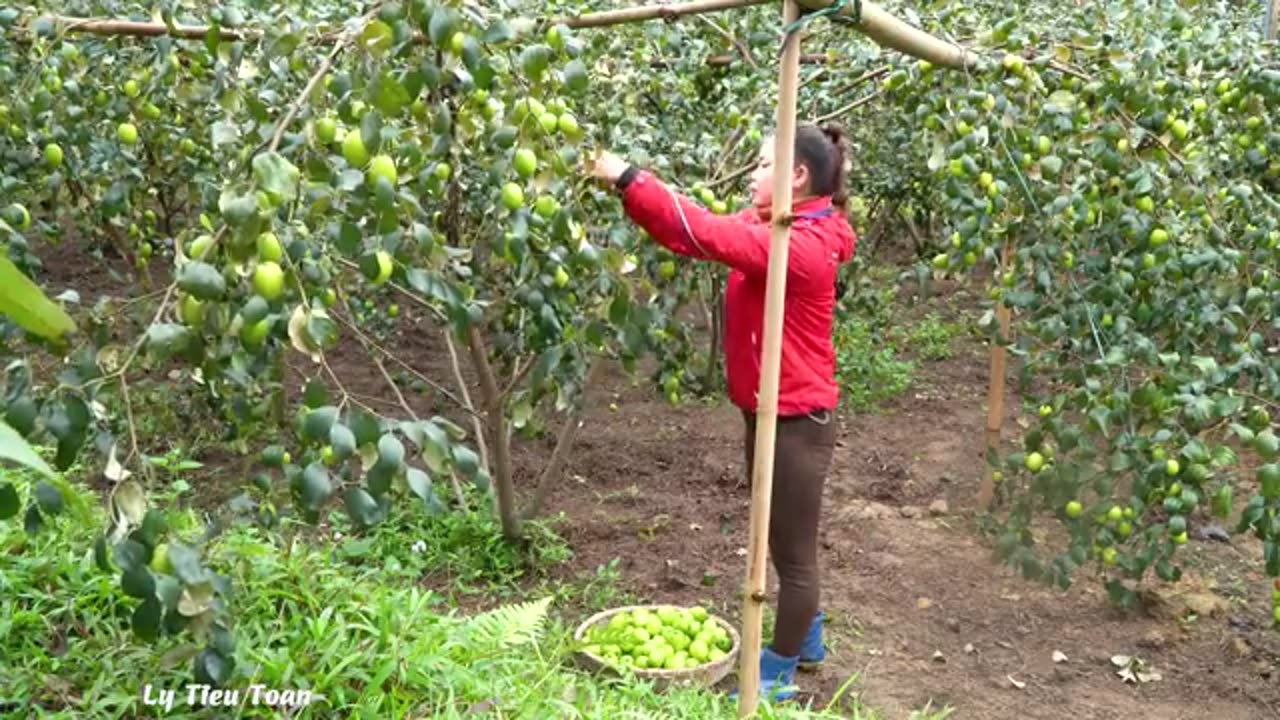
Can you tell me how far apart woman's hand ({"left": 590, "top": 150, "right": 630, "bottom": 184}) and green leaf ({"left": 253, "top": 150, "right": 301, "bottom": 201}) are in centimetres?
92

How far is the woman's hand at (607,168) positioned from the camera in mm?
2393

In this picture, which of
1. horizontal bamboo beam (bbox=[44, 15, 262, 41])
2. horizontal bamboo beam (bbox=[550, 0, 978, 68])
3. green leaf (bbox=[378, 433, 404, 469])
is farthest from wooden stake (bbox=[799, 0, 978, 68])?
green leaf (bbox=[378, 433, 404, 469])

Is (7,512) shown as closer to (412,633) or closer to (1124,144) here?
(412,633)

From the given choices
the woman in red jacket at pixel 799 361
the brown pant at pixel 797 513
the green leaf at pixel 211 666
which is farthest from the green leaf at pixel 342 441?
the brown pant at pixel 797 513

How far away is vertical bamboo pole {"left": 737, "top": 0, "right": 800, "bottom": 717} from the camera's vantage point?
2176 mm

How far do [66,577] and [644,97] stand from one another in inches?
94.8

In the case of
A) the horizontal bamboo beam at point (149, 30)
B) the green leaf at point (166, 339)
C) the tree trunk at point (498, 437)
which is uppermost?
the horizontal bamboo beam at point (149, 30)

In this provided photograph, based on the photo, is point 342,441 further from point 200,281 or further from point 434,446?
point 200,281

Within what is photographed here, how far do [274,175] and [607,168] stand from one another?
3.25 feet

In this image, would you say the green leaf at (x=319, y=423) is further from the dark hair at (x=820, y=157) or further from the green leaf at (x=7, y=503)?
the dark hair at (x=820, y=157)

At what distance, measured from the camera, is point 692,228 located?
8.22 feet

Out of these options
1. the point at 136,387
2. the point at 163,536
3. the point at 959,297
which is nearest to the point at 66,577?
the point at 136,387

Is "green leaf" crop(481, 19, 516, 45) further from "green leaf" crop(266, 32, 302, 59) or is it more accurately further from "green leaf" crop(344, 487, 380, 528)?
"green leaf" crop(344, 487, 380, 528)

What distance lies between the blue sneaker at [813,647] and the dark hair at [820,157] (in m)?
1.19
